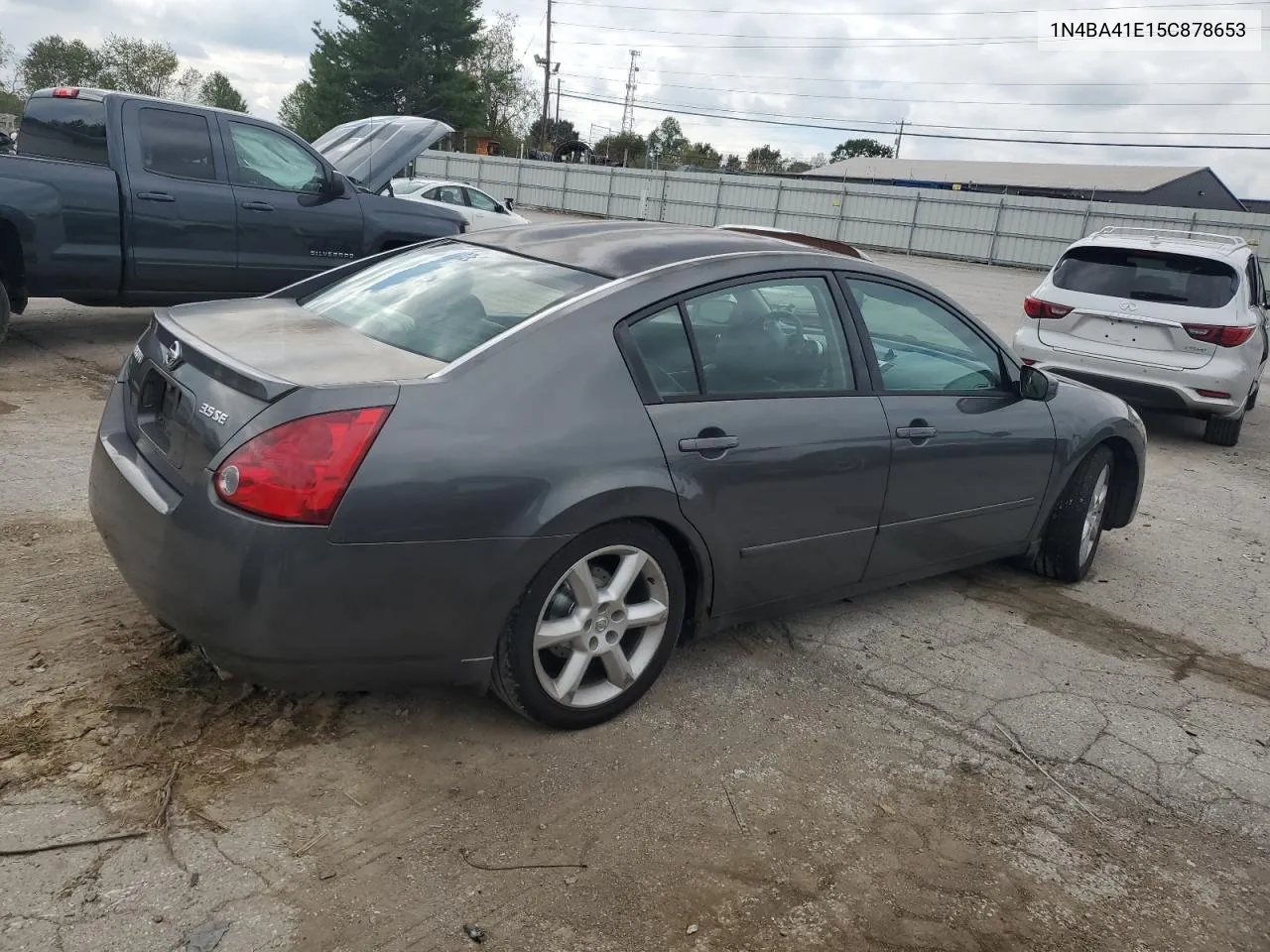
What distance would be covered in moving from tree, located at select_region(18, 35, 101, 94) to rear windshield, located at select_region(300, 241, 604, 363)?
65.8m

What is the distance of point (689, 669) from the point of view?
379 cm

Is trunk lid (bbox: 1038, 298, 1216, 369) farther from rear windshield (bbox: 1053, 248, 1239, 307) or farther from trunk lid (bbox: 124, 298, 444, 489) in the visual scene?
trunk lid (bbox: 124, 298, 444, 489)

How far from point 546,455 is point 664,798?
1044 millimetres

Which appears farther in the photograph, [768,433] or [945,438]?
[945,438]

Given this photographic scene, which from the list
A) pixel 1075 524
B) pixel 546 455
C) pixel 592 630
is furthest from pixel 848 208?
pixel 546 455

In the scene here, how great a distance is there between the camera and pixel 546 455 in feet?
9.55

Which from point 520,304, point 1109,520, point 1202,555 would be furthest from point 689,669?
point 1202,555

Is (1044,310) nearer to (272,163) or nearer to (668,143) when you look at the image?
(272,163)

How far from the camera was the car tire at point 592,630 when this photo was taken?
3.01 m

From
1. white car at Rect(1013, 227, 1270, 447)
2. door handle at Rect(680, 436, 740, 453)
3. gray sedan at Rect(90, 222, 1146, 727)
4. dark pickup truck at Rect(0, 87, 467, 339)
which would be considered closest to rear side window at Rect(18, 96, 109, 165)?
dark pickup truck at Rect(0, 87, 467, 339)

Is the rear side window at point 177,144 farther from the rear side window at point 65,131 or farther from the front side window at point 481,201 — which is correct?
the front side window at point 481,201

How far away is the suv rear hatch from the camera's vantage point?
8.45m

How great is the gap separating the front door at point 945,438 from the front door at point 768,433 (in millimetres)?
157

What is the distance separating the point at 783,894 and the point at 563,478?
1240 millimetres
